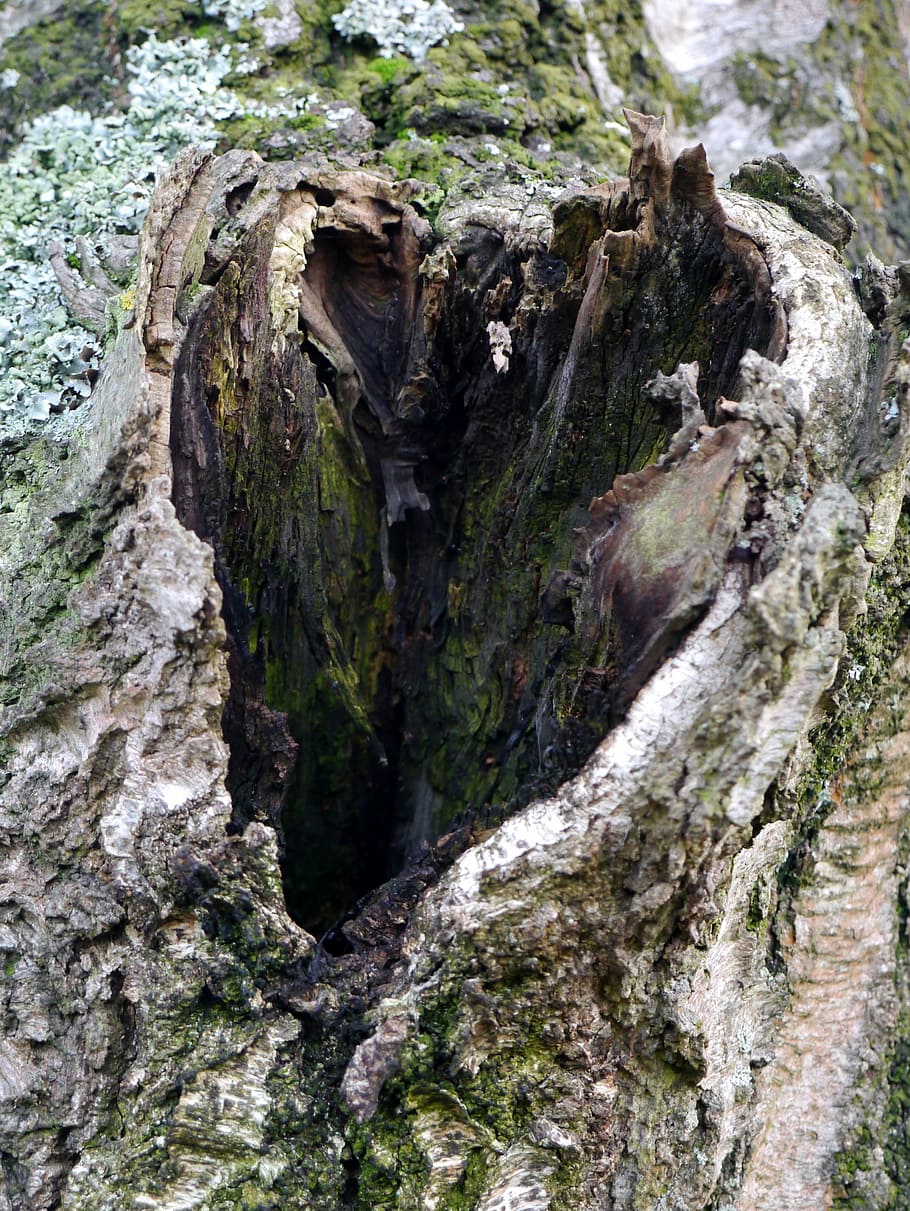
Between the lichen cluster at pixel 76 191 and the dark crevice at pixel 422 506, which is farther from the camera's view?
the lichen cluster at pixel 76 191

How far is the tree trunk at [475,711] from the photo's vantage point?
70.2 inches

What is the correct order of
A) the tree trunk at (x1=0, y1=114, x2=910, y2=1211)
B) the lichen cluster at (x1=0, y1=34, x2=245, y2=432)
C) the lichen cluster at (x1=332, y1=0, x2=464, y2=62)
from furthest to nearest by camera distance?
the lichen cluster at (x1=332, y1=0, x2=464, y2=62)
the lichen cluster at (x1=0, y1=34, x2=245, y2=432)
the tree trunk at (x1=0, y1=114, x2=910, y2=1211)

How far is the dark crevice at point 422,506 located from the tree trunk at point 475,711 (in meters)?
0.01

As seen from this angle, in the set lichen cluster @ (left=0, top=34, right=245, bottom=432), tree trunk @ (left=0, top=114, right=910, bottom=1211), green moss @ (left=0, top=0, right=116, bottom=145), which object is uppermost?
green moss @ (left=0, top=0, right=116, bottom=145)

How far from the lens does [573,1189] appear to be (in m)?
1.88

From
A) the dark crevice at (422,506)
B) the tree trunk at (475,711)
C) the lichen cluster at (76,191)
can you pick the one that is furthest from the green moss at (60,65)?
the dark crevice at (422,506)

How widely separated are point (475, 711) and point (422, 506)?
0.56 meters

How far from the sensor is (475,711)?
263cm

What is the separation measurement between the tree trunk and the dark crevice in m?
0.01

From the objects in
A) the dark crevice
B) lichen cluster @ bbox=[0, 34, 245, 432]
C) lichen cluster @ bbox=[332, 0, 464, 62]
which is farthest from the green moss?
the dark crevice

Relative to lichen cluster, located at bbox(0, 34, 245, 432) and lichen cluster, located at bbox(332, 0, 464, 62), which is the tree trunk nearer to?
lichen cluster, located at bbox(0, 34, 245, 432)

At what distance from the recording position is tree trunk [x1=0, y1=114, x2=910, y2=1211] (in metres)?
1.78

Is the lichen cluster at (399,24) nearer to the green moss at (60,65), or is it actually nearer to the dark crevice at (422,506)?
the green moss at (60,65)

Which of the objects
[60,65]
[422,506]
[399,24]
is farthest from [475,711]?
[60,65]
